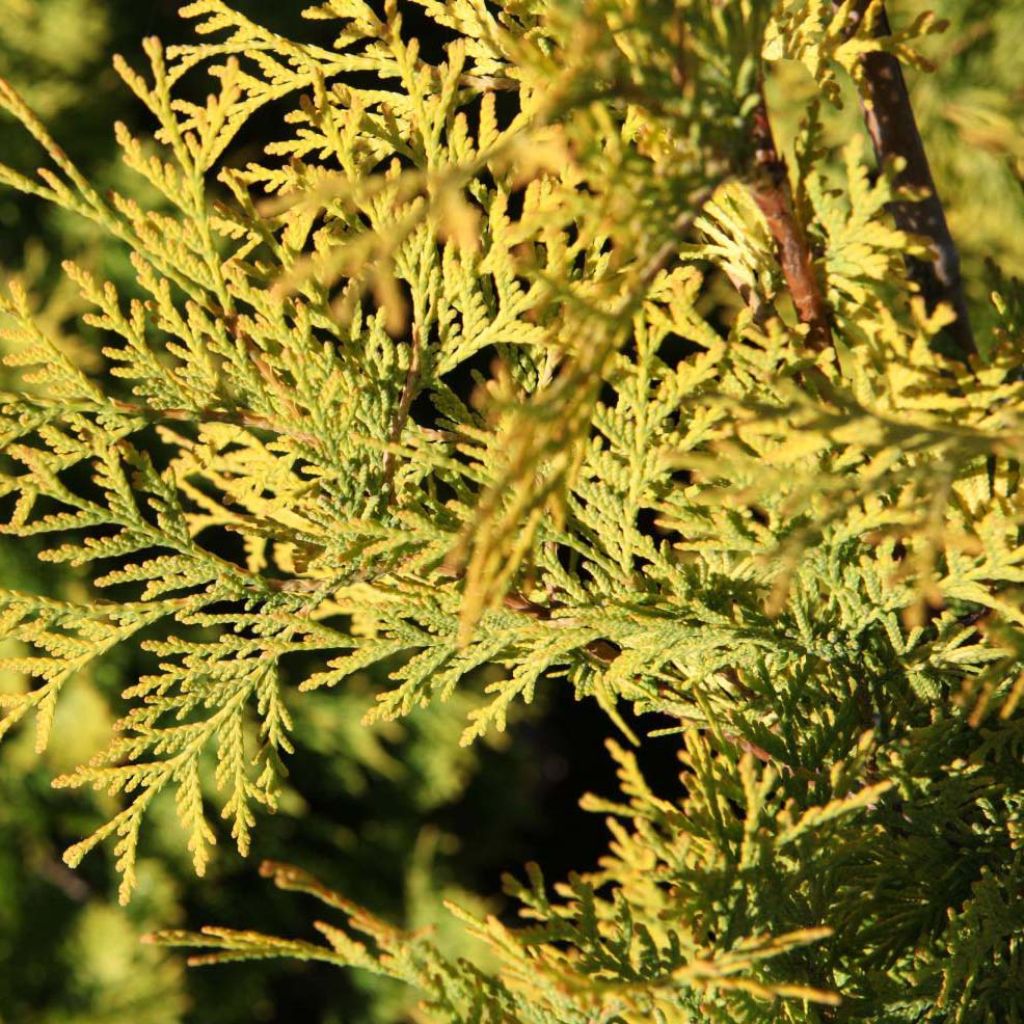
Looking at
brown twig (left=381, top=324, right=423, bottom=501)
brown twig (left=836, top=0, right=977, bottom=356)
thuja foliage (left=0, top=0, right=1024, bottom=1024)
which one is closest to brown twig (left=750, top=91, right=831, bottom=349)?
thuja foliage (left=0, top=0, right=1024, bottom=1024)

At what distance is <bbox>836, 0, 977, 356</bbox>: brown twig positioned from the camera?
78.3 inches

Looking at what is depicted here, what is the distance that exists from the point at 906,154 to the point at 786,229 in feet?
1.56

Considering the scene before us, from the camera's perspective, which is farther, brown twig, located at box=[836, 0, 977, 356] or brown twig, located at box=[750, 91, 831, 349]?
brown twig, located at box=[836, 0, 977, 356]

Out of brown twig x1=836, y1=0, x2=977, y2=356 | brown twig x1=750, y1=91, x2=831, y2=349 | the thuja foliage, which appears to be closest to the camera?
brown twig x1=750, y1=91, x2=831, y2=349

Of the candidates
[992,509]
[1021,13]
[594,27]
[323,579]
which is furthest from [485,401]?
[1021,13]

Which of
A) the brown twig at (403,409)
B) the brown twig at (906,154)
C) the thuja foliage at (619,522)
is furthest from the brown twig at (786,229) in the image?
the brown twig at (403,409)

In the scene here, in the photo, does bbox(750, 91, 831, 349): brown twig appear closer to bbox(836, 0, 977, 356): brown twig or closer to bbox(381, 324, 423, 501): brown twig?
bbox(836, 0, 977, 356): brown twig

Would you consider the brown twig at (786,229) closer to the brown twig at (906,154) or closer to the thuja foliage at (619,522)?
the thuja foliage at (619,522)

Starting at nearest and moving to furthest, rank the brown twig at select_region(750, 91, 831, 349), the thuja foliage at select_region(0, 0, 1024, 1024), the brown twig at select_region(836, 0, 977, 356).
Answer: the brown twig at select_region(750, 91, 831, 349) → the thuja foliage at select_region(0, 0, 1024, 1024) → the brown twig at select_region(836, 0, 977, 356)

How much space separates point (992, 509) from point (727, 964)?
2.78 feet

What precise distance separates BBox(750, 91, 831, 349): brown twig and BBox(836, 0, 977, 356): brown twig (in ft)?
0.93

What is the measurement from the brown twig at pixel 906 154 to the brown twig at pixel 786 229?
284 millimetres

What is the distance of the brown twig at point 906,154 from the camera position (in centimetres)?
199

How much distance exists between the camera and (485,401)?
1770mm
